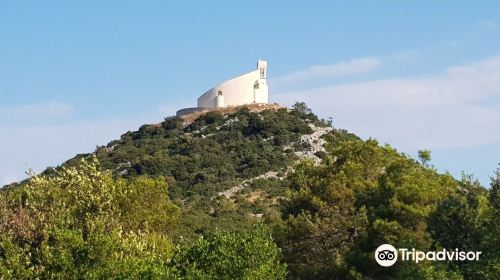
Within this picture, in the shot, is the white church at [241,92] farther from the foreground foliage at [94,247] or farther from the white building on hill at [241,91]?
the foreground foliage at [94,247]

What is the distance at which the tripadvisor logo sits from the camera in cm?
2661

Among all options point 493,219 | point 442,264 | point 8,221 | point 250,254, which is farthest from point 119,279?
point 493,219

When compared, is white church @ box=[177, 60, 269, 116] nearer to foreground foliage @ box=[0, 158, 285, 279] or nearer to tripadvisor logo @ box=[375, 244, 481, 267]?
foreground foliage @ box=[0, 158, 285, 279]

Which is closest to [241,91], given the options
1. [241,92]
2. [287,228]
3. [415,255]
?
[241,92]

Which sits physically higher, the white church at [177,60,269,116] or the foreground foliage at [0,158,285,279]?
the white church at [177,60,269,116]

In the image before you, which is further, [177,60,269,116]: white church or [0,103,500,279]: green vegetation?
[177,60,269,116]: white church

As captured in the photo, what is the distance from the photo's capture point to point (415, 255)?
90.7ft

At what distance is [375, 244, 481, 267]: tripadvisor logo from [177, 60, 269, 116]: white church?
55511mm

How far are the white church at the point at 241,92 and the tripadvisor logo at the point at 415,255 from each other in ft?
182

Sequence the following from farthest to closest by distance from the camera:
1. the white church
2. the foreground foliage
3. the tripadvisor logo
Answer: the white church, the tripadvisor logo, the foreground foliage

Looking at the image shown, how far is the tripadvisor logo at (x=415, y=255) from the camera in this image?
87.3 feet

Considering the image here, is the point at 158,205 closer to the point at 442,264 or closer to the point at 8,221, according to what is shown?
the point at 8,221

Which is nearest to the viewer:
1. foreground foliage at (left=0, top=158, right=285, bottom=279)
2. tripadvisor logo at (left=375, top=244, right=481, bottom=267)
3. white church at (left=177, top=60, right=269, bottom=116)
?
foreground foliage at (left=0, top=158, right=285, bottom=279)

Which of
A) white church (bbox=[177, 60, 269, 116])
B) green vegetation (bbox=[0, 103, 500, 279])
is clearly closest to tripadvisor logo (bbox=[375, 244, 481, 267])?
green vegetation (bbox=[0, 103, 500, 279])
